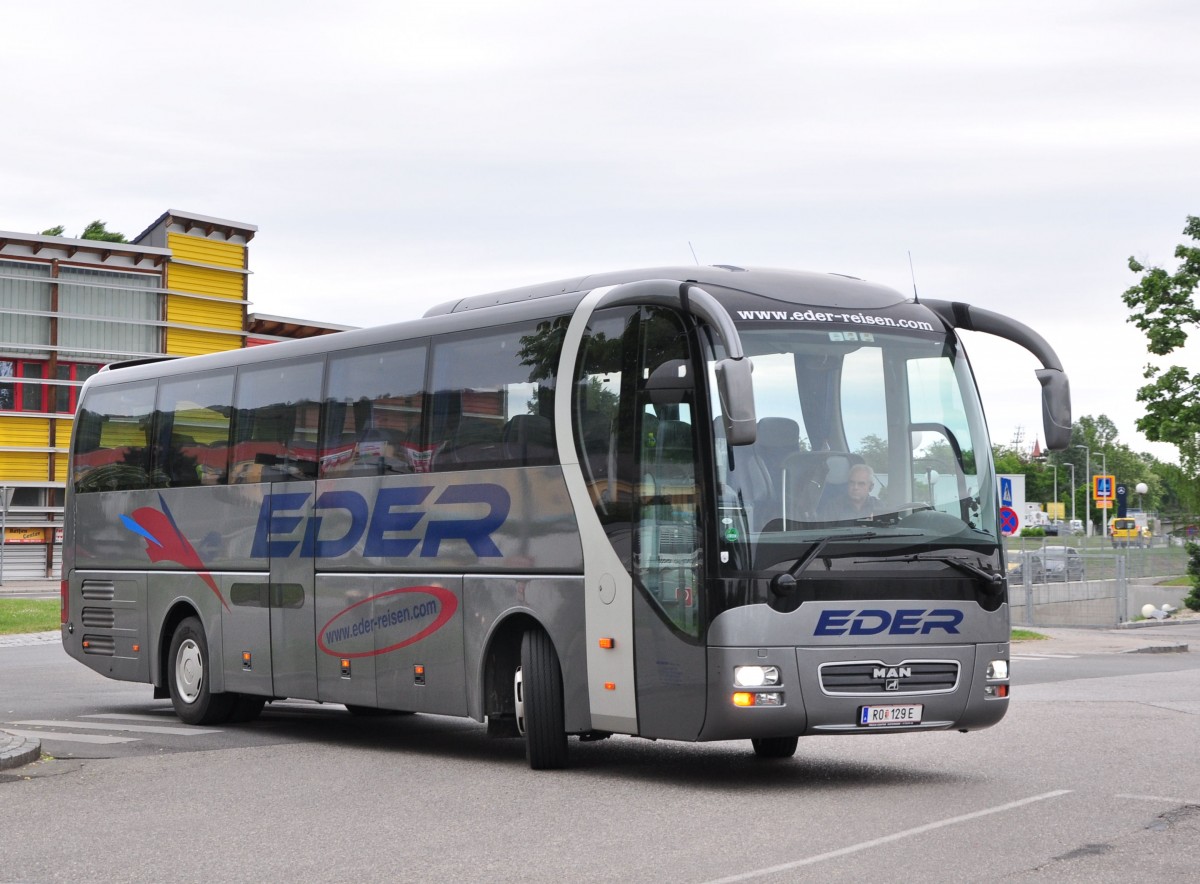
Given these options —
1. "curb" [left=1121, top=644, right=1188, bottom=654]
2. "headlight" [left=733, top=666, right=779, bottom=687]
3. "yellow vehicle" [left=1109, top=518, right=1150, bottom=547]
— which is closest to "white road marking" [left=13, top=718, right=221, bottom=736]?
"headlight" [left=733, top=666, right=779, bottom=687]

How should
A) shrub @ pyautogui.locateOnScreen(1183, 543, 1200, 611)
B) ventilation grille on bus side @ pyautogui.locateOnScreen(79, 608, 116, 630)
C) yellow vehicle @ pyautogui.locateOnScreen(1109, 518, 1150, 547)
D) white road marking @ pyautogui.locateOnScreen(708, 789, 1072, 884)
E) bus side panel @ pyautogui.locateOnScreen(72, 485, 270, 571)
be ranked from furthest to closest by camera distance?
yellow vehicle @ pyautogui.locateOnScreen(1109, 518, 1150, 547), shrub @ pyautogui.locateOnScreen(1183, 543, 1200, 611), ventilation grille on bus side @ pyautogui.locateOnScreen(79, 608, 116, 630), bus side panel @ pyautogui.locateOnScreen(72, 485, 270, 571), white road marking @ pyautogui.locateOnScreen(708, 789, 1072, 884)

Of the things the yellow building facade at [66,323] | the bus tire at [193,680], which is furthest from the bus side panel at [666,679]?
the yellow building facade at [66,323]

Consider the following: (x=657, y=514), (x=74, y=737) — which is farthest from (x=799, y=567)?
(x=74, y=737)

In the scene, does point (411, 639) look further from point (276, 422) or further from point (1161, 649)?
point (1161, 649)

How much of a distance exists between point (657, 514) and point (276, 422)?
5588 mm

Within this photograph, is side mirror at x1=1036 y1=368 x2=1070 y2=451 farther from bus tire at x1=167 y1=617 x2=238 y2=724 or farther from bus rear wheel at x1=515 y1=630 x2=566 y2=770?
bus tire at x1=167 y1=617 x2=238 y2=724

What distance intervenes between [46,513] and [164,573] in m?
35.2

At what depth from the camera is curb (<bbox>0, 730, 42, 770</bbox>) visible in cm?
1240

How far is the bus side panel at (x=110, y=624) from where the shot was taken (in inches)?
703

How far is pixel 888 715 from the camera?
36.5 ft

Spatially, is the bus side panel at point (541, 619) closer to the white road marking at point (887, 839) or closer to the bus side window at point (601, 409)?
the bus side window at point (601, 409)

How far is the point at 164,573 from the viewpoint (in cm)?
1744

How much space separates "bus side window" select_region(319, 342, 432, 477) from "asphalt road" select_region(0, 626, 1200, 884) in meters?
2.41

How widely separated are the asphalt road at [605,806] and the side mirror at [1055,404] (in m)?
2.34
